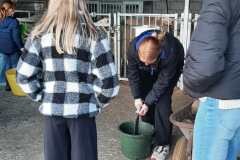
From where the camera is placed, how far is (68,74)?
1.74m

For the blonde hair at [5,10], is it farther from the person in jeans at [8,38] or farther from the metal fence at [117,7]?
the metal fence at [117,7]

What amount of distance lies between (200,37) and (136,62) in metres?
1.36

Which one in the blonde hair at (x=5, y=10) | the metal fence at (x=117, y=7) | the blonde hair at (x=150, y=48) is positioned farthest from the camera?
the metal fence at (x=117, y=7)

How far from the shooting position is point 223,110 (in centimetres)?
168

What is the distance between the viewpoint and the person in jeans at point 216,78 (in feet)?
4.83

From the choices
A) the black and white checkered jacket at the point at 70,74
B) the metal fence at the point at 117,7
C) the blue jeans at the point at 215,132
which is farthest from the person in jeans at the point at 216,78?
the metal fence at the point at 117,7

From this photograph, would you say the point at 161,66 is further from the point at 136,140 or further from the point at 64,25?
the point at 64,25

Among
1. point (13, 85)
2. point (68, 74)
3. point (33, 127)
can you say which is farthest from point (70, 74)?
point (13, 85)

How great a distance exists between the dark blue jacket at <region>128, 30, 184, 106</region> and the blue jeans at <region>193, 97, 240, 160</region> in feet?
3.15

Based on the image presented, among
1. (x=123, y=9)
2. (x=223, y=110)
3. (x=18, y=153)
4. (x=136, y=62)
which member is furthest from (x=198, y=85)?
(x=123, y=9)

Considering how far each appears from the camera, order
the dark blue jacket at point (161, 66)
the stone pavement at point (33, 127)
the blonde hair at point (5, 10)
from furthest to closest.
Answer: the blonde hair at point (5, 10) < the stone pavement at point (33, 127) < the dark blue jacket at point (161, 66)

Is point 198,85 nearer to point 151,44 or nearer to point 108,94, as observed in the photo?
point 108,94

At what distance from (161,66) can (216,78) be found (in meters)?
1.15

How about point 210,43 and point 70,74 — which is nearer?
point 210,43
